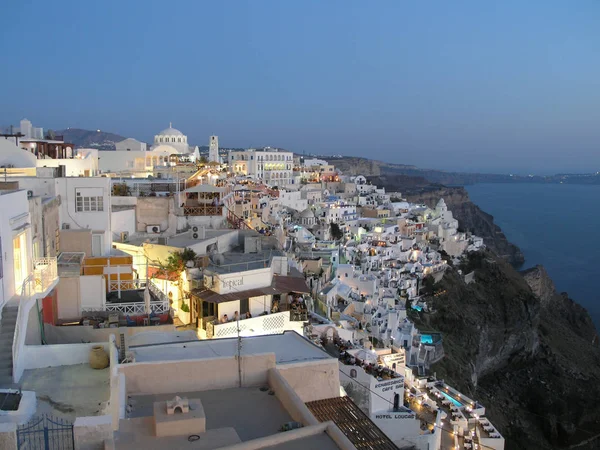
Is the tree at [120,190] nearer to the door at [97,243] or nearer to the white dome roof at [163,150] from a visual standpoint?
the door at [97,243]

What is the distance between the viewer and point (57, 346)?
8.26 m

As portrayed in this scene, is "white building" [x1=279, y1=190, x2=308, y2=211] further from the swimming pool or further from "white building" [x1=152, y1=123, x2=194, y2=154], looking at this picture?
the swimming pool

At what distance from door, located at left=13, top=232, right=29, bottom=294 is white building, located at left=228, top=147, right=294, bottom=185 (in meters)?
46.9

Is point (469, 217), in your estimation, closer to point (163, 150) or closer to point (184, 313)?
point (163, 150)

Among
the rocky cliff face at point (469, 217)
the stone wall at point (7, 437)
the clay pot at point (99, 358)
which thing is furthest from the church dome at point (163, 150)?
the rocky cliff face at point (469, 217)

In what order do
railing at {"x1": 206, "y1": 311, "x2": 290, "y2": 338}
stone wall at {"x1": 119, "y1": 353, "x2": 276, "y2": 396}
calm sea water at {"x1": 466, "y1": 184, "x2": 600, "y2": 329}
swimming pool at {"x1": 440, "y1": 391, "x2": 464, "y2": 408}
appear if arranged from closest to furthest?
stone wall at {"x1": 119, "y1": 353, "x2": 276, "y2": 396}
railing at {"x1": 206, "y1": 311, "x2": 290, "y2": 338}
swimming pool at {"x1": 440, "y1": 391, "x2": 464, "y2": 408}
calm sea water at {"x1": 466, "y1": 184, "x2": 600, "y2": 329}

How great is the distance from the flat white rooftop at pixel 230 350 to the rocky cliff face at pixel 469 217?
74.6m

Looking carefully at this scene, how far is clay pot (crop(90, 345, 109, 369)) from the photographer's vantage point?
26.6ft

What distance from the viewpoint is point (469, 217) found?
91438mm

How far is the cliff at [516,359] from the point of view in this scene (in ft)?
98.0

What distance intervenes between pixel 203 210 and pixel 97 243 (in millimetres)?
6256

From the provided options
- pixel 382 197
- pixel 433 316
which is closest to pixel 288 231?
pixel 433 316

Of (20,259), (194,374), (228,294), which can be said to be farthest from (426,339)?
(194,374)

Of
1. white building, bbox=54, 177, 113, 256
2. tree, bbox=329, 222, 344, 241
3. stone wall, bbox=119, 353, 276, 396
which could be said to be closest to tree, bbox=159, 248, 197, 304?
white building, bbox=54, 177, 113, 256
